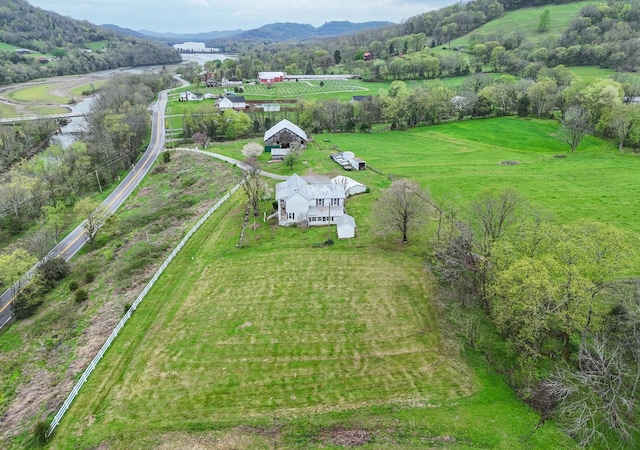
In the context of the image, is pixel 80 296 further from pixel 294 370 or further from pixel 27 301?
pixel 294 370

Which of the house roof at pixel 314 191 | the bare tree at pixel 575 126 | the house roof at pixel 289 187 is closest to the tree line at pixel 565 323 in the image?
the house roof at pixel 314 191

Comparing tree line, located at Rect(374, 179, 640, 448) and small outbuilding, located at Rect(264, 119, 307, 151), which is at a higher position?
small outbuilding, located at Rect(264, 119, 307, 151)

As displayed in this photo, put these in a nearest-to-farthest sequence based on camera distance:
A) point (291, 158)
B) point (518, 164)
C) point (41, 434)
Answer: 1. point (41, 434)
2. point (518, 164)
3. point (291, 158)

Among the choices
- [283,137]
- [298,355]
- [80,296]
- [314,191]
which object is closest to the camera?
[298,355]

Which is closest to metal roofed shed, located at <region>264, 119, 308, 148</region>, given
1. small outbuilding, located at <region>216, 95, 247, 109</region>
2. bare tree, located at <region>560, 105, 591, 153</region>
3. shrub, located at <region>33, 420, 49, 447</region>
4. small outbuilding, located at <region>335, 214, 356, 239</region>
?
small outbuilding, located at <region>335, 214, 356, 239</region>

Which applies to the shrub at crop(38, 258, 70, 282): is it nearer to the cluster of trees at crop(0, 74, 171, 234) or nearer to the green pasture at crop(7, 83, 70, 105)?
the cluster of trees at crop(0, 74, 171, 234)

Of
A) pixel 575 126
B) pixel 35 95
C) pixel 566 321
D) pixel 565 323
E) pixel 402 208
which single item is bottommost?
pixel 565 323

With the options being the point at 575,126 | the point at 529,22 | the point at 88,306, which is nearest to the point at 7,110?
the point at 88,306
